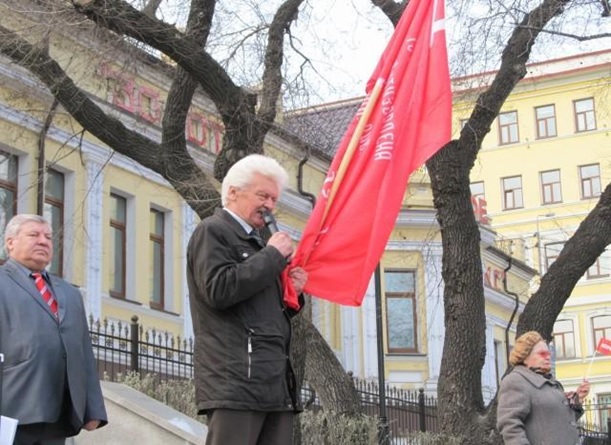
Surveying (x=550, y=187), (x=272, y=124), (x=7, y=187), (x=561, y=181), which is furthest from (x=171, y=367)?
(x=550, y=187)

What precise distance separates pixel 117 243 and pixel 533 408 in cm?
1664

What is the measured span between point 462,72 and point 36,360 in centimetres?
892

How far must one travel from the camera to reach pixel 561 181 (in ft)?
210

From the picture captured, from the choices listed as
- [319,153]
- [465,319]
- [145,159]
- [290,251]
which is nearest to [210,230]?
[290,251]

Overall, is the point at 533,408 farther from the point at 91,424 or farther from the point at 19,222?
the point at 19,222

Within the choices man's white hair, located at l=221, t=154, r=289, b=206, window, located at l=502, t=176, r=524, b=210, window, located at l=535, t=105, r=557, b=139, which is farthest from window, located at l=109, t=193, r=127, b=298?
window, located at l=502, t=176, r=524, b=210

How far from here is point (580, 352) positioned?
61.7m

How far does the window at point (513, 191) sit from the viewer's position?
65625 millimetres

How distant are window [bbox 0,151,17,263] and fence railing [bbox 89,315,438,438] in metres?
2.50

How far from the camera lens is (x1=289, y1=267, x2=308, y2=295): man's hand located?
6074 millimetres

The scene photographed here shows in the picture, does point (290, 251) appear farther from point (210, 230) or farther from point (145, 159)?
point (145, 159)

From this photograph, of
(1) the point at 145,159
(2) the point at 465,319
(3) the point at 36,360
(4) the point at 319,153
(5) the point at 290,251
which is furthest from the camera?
(4) the point at 319,153

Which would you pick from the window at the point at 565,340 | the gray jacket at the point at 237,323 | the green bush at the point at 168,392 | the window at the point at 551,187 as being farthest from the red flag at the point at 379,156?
the window at the point at 551,187

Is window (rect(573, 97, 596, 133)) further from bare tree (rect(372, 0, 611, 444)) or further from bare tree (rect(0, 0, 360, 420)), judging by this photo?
bare tree (rect(0, 0, 360, 420))
